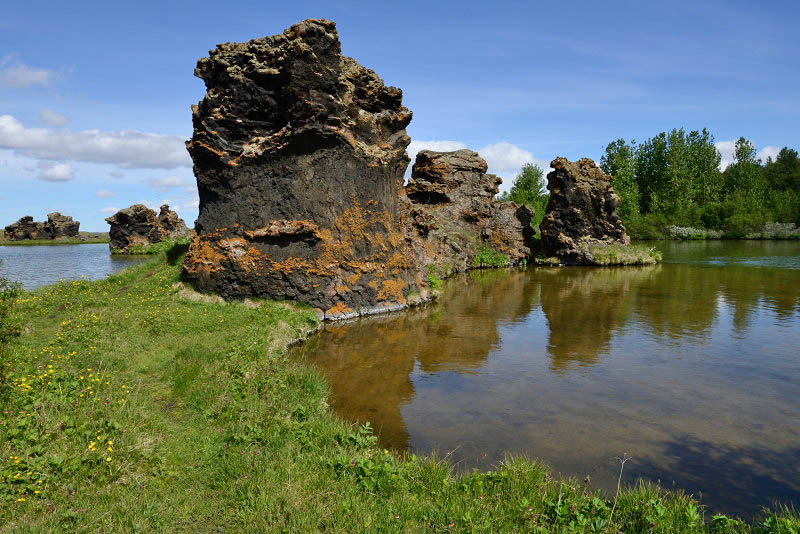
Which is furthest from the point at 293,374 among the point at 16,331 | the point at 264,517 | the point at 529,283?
the point at 529,283

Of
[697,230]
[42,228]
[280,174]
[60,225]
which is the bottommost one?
[697,230]

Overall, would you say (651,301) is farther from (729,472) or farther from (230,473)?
(230,473)

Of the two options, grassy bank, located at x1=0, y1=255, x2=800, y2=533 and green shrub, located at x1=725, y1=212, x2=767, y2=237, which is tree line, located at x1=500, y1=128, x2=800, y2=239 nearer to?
green shrub, located at x1=725, y1=212, x2=767, y2=237

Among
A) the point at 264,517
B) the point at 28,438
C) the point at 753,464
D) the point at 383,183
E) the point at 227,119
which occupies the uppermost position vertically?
the point at 227,119

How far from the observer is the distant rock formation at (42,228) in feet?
285

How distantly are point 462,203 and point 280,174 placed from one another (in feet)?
74.2

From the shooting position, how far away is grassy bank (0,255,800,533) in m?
5.18

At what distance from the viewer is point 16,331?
35.0 ft

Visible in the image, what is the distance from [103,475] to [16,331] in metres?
7.01

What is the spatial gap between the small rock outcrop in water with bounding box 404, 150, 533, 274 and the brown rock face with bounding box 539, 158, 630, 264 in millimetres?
3579

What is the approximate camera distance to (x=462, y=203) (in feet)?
122

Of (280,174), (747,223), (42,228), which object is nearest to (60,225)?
(42,228)

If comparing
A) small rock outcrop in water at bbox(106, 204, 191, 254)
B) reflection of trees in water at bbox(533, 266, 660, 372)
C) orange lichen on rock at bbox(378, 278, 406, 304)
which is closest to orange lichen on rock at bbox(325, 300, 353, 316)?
orange lichen on rock at bbox(378, 278, 406, 304)

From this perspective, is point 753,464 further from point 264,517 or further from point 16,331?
point 16,331
